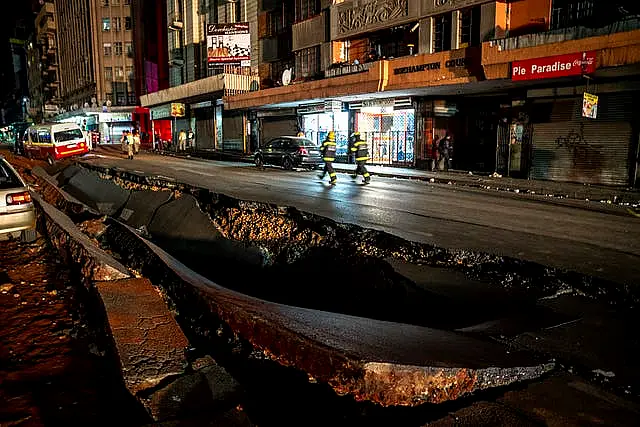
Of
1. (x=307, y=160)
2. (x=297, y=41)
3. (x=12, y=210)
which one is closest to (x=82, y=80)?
(x=297, y=41)

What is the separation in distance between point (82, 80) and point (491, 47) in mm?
65173

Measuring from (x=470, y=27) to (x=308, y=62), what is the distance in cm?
1193

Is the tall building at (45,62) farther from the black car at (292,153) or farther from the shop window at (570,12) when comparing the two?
the shop window at (570,12)

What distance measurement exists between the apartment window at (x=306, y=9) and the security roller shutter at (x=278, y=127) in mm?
6397

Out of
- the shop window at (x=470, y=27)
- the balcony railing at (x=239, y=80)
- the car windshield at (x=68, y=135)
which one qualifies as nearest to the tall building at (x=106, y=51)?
the balcony railing at (x=239, y=80)

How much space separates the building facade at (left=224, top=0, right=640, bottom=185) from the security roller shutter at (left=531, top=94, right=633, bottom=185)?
36mm

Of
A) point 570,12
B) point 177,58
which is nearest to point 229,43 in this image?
point 177,58

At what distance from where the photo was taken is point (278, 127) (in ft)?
107

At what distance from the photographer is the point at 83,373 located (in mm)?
3990

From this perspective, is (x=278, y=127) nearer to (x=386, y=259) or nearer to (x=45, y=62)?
(x=386, y=259)

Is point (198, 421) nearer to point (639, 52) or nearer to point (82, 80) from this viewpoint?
point (639, 52)

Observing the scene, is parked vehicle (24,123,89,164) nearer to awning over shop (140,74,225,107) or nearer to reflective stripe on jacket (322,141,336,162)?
awning over shop (140,74,225,107)

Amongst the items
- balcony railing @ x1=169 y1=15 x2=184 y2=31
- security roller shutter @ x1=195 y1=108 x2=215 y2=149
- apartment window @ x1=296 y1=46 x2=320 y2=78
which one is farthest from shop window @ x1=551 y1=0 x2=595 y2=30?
balcony railing @ x1=169 y1=15 x2=184 y2=31

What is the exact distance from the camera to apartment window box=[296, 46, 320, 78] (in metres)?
29.2
